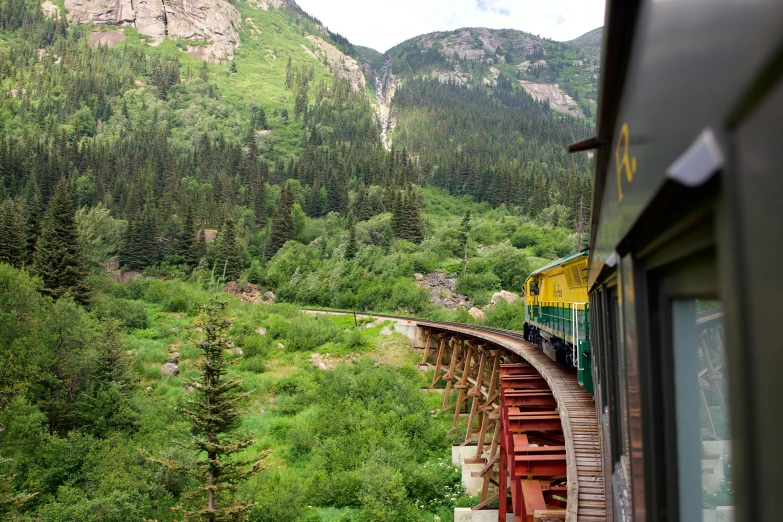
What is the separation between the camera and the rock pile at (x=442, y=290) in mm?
48000

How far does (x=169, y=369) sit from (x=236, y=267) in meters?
29.9

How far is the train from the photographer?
0.80 m

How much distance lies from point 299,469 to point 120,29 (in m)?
189

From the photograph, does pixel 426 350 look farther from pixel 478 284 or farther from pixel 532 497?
pixel 532 497

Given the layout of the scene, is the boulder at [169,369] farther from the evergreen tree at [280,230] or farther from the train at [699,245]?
the evergreen tree at [280,230]

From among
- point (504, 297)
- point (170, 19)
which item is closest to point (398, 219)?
point (504, 297)

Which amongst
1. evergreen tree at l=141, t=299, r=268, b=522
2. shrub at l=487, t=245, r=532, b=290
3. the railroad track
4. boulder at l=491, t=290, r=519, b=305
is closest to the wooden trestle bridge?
the railroad track

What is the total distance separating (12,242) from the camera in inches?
1569

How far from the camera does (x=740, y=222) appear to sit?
0.88 m

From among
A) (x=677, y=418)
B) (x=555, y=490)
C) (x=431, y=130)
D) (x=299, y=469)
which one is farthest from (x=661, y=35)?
(x=431, y=130)

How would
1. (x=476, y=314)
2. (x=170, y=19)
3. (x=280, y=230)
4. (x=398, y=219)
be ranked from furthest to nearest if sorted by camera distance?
(x=170, y=19)
(x=280, y=230)
(x=398, y=219)
(x=476, y=314)

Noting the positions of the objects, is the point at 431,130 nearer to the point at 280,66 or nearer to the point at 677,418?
the point at 280,66

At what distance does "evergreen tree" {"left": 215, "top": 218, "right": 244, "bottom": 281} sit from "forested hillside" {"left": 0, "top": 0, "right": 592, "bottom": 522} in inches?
11.5

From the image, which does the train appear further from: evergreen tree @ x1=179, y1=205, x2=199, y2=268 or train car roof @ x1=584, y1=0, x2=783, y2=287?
evergreen tree @ x1=179, y1=205, x2=199, y2=268
